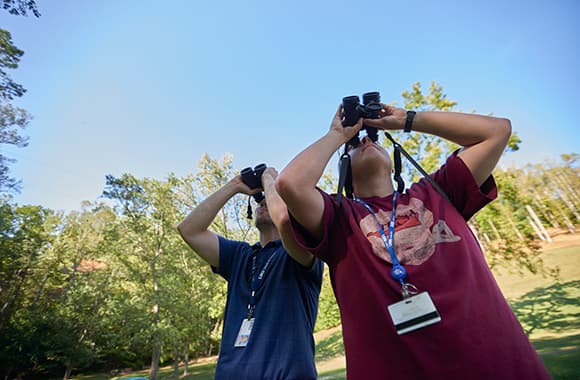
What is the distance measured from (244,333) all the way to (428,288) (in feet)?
4.23

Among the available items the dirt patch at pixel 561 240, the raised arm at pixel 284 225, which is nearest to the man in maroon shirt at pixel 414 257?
the raised arm at pixel 284 225

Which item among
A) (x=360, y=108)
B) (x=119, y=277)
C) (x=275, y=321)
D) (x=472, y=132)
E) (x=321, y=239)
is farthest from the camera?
(x=119, y=277)

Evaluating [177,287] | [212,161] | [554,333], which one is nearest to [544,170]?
[554,333]

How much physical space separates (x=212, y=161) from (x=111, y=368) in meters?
22.3

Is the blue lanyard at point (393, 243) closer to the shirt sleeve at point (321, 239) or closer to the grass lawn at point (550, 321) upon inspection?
the shirt sleeve at point (321, 239)

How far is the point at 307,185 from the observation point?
1.21m

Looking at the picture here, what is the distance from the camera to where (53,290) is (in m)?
22.2

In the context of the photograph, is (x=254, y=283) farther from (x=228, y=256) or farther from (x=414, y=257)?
(x=414, y=257)

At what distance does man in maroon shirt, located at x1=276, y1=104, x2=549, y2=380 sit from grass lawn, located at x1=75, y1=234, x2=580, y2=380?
5617mm

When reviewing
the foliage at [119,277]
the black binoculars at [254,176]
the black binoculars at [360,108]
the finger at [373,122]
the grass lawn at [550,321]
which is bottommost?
the grass lawn at [550,321]

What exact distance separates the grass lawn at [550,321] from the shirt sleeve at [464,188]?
217 inches

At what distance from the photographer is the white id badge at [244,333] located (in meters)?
1.79

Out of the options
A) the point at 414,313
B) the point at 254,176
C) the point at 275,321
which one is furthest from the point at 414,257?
the point at 254,176

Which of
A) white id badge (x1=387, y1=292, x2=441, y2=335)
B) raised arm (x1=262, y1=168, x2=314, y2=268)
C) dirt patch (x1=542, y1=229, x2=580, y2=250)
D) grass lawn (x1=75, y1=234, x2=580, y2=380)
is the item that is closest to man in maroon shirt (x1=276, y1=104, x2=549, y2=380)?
white id badge (x1=387, y1=292, x2=441, y2=335)
